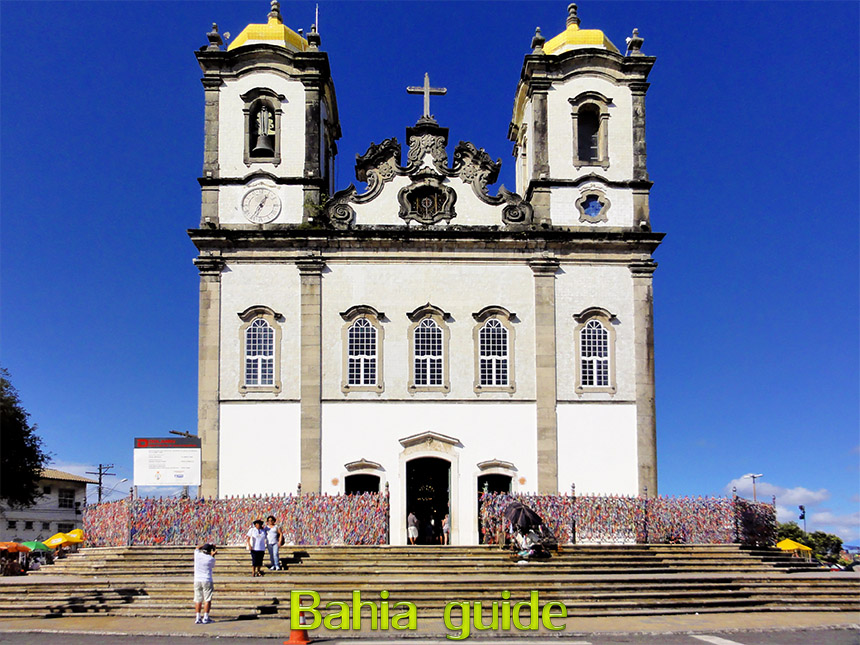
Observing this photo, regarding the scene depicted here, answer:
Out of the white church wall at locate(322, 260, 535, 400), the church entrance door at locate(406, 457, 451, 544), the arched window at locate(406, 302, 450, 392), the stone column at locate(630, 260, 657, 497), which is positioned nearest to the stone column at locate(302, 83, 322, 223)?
the white church wall at locate(322, 260, 535, 400)

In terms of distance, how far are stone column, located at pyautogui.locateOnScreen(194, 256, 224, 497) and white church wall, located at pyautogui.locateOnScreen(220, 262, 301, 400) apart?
19 cm

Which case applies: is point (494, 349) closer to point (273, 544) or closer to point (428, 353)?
point (428, 353)

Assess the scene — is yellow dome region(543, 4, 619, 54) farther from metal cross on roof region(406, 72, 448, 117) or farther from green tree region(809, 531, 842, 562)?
green tree region(809, 531, 842, 562)

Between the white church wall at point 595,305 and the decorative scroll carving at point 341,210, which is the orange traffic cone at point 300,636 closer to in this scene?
the white church wall at point 595,305

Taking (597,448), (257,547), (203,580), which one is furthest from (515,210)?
(203,580)

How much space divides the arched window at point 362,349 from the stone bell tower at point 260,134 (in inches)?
139

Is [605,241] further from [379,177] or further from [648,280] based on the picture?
[379,177]

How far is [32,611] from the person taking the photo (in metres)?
18.5

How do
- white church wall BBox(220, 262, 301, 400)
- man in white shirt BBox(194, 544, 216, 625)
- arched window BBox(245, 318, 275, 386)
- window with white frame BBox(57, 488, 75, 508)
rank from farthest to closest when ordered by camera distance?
window with white frame BBox(57, 488, 75, 508) → arched window BBox(245, 318, 275, 386) → white church wall BBox(220, 262, 301, 400) → man in white shirt BBox(194, 544, 216, 625)

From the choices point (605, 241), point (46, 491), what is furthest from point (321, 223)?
point (46, 491)

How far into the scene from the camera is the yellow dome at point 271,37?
2877 cm

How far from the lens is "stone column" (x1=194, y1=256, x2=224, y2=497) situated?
25547 mm

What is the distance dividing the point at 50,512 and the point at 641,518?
48.0 m

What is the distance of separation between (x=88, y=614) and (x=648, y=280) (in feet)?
58.8
